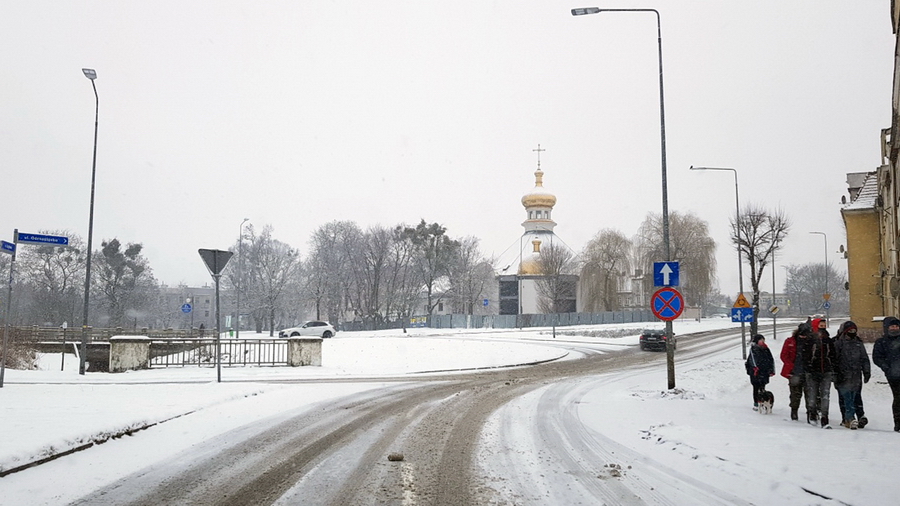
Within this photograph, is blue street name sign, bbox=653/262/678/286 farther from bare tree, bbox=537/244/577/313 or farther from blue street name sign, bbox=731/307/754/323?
bare tree, bbox=537/244/577/313

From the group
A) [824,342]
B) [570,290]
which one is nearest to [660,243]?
[570,290]

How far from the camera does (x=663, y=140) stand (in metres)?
15.5

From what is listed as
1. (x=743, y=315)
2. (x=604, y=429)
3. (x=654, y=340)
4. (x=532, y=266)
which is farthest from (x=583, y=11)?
(x=532, y=266)

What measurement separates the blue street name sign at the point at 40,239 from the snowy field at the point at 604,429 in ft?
11.6

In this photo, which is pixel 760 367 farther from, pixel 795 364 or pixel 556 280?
pixel 556 280

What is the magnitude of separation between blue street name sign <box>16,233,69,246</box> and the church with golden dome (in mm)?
52425

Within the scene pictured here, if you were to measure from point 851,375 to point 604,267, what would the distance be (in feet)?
196

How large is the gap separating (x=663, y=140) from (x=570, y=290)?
58.7m

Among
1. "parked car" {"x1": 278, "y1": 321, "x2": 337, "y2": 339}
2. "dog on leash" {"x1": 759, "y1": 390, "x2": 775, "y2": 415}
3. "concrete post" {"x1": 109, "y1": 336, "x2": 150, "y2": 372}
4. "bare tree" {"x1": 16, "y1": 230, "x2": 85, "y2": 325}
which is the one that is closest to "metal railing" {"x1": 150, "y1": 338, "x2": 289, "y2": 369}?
"concrete post" {"x1": 109, "y1": 336, "x2": 150, "y2": 372}

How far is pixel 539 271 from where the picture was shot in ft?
251

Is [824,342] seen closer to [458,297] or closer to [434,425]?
[434,425]

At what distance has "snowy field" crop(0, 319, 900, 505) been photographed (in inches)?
249

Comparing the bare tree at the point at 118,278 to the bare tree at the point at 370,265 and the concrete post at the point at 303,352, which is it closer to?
the bare tree at the point at 370,265

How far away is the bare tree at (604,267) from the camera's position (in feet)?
224
